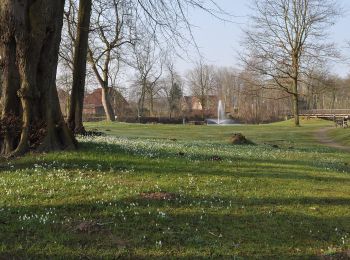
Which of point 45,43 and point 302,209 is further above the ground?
point 45,43

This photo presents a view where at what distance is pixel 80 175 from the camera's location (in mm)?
9914

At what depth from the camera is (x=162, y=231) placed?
21.2ft

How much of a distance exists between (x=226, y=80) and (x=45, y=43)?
11654 cm

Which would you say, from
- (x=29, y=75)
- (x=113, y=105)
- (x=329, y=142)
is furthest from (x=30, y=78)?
(x=113, y=105)

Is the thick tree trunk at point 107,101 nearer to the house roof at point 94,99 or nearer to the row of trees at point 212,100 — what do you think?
the row of trees at point 212,100

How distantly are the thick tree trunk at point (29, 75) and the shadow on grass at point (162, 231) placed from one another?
208 inches

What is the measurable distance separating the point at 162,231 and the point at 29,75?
7132 mm

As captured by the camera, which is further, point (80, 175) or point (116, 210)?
point (80, 175)

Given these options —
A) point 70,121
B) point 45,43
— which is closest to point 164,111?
point 70,121

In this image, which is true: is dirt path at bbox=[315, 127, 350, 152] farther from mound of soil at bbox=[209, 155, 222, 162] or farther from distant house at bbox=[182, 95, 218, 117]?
distant house at bbox=[182, 95, 218, 117]

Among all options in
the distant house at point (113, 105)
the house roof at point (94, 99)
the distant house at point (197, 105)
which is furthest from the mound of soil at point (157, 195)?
the house roof at point (94, 99)

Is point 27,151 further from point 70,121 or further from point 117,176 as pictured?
point 70,121

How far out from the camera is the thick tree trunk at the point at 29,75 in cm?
1175

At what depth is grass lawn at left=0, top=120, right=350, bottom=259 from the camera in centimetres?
589
